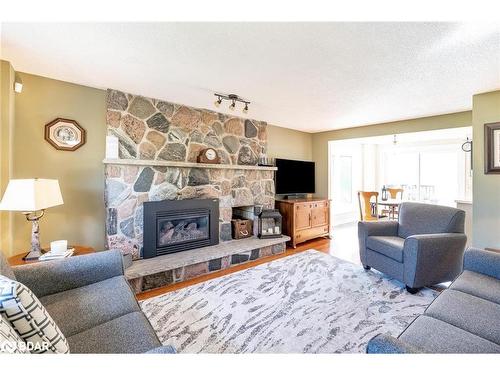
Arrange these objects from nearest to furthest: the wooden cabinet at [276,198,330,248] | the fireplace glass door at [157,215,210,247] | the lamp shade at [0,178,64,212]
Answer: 1. the lamp shade at [0,178,64,212]
2. the fireplace glass door at [157,215,210,247]
3. the wooden cabinet at [276,198,330,248]

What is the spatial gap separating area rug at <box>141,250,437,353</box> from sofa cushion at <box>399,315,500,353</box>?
2.06 feet

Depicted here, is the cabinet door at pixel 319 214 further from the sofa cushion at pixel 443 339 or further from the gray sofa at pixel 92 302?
the gray sofa at pixel 92 302

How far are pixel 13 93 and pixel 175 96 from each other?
1.50m

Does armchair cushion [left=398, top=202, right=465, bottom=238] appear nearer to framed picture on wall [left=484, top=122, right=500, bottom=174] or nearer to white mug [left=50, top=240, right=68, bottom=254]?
framed picture on wall [left=484, top=122, right=500, bottom=174]

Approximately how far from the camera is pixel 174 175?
303 centimetres

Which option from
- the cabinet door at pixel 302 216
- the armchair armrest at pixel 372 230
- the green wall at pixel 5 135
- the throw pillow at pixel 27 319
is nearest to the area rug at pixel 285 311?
the armchair armrest at pixel 372 230

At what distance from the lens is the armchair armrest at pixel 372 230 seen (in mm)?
2857

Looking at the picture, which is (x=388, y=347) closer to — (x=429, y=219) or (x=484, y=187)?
(x=429, y=219)

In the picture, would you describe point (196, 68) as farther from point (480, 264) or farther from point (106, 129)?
point (480, 264)

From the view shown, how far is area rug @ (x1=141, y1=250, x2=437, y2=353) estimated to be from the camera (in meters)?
1.65

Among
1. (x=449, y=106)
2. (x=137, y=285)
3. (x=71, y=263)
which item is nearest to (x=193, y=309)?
(x=137, y=285)

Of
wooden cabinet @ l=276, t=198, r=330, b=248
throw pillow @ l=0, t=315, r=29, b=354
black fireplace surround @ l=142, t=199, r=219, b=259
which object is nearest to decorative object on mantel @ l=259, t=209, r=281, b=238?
wooden cabinet @ l=276, t=198, r=330, b=248

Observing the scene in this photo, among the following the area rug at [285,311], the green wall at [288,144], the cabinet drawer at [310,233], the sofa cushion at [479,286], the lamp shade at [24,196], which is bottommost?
the area rug at [285,311]

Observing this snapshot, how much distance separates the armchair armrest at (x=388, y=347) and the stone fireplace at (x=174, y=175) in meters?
2.19
